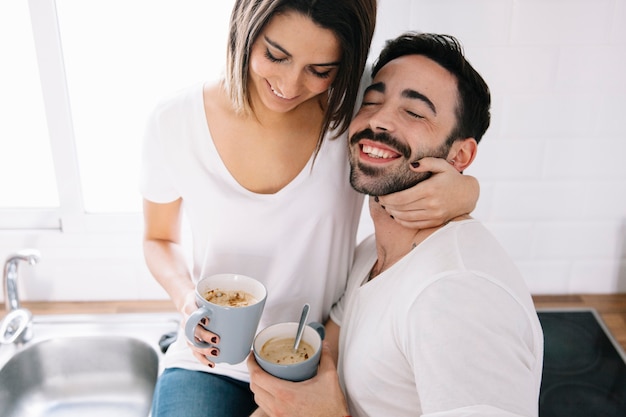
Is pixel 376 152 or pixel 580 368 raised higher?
pixel 376 152

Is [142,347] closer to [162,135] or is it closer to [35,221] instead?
[35,221]

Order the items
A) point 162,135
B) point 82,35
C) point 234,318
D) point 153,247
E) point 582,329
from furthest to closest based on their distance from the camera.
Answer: point 582,329 < point 82,35 < point 153,247 < point 162,135 < point 234,318

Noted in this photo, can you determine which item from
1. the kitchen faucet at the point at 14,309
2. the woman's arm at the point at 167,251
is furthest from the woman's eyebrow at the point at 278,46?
the kitchen faucet at the point at 14,309

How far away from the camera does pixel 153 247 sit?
45.0 inches

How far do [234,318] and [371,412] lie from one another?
25cm

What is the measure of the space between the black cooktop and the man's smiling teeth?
0.65 metres

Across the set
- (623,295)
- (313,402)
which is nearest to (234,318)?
(313,402)

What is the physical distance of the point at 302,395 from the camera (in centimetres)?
87

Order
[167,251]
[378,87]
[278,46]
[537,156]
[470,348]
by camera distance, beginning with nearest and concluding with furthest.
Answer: [470,348]
[278,46]
[378,87]
[167,251]
[537,156]

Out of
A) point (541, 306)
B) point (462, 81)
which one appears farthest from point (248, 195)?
point (541, 306)

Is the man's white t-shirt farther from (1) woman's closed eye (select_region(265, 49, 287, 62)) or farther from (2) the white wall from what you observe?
(2) the white wall

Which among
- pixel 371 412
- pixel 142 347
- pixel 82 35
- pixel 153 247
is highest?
pixel 82 35

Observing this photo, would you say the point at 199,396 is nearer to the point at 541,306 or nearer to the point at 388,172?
the point at 388,172

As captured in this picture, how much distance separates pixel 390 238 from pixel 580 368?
64 centimetres
